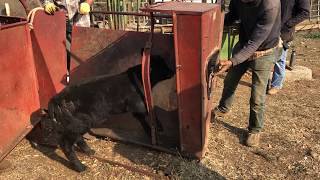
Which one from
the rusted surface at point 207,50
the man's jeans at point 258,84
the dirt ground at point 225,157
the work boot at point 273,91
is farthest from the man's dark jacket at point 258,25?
the work boot at point 273,91

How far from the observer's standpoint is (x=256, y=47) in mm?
4203

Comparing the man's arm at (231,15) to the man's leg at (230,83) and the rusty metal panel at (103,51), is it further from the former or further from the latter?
the rusty metal panel at (103,51)

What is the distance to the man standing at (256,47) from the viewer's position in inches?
163

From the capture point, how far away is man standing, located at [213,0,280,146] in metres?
4.14

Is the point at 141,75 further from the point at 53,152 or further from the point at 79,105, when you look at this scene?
the point at 53,152

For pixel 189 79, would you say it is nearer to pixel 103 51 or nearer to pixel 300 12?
pixel 103 51

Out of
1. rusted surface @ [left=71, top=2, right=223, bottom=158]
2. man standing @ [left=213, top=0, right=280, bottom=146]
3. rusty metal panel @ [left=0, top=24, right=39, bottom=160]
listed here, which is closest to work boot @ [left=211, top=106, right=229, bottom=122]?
man standing @ [left=213, top=0, right=280, bottom=146]

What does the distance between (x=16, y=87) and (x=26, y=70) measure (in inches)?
11.0

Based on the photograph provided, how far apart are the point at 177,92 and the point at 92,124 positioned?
100 cm

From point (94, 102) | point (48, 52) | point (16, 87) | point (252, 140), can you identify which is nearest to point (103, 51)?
point (48, 52)

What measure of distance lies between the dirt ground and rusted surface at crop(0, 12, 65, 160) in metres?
0.42

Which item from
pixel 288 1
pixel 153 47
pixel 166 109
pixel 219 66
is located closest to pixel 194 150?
pixel 166 109

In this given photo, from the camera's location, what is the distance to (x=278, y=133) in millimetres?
5062

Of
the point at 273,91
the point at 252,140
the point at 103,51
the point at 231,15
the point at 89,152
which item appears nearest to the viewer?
the point at 89,152
